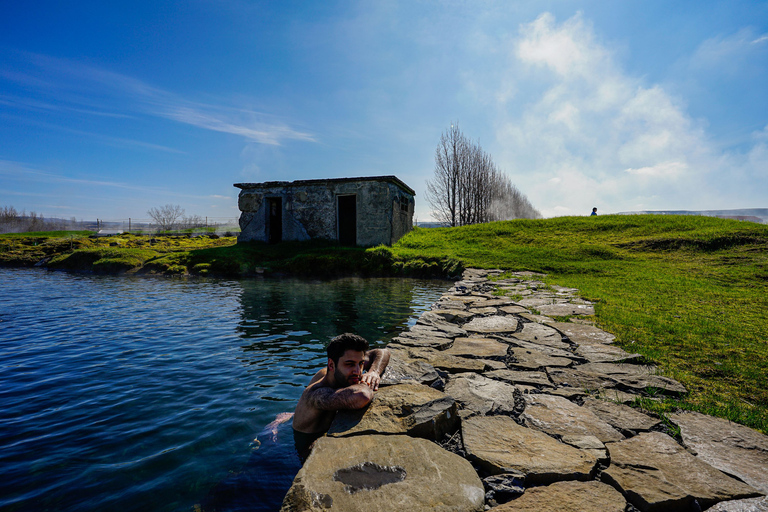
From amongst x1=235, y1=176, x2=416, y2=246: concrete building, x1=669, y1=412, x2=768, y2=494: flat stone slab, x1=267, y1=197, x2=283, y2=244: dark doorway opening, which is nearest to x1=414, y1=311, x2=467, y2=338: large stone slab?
x1=669, y1=412, x2=768, y2=494: flat stone slab

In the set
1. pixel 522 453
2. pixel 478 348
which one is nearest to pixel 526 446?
pixel 522 453

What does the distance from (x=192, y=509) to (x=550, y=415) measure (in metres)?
2.39

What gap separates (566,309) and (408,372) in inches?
147

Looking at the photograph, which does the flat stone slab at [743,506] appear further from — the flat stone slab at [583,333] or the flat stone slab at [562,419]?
the flat stone slab at [583,333]

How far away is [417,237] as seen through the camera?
18203mm

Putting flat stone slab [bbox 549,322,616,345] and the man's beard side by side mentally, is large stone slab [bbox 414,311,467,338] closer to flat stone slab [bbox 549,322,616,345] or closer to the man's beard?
flat stone slab [bbox 549,322,616,345]

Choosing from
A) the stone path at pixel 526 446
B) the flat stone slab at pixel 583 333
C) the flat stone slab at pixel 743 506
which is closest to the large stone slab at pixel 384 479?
the stone path at pixel 526 446

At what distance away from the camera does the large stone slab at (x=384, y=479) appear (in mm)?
1619

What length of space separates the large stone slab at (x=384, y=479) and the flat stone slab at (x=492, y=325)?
104 inches

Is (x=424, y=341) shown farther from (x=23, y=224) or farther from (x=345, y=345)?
(x=23, y=224)

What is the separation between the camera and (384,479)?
1788mm

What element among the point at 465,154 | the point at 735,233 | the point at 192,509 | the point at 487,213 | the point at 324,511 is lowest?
the point at 192,509

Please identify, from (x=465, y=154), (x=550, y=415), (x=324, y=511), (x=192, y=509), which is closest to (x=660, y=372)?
(x=550, y=415)

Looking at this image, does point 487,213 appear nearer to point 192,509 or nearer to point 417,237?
point 417,237
